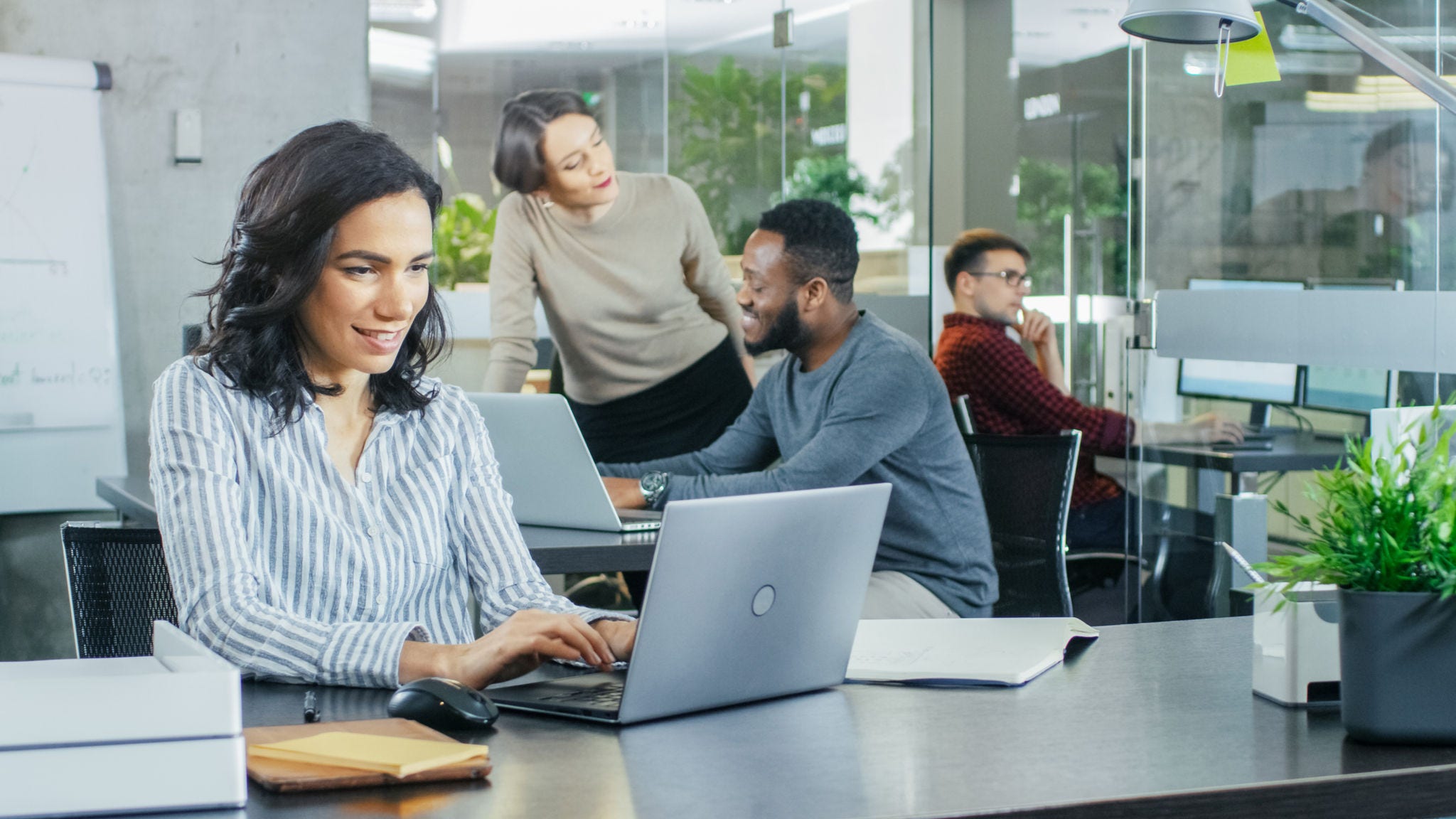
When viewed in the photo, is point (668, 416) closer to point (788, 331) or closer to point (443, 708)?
point (788, 331)

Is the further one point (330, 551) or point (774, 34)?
point (774, 34)

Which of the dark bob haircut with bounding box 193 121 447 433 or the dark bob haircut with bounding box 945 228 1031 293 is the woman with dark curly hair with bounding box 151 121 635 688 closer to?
the dark bob haircut with bounding box 193 121 447 433

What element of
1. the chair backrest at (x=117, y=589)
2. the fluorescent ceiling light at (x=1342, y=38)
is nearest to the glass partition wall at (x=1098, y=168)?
the fluorescent ceiling light at (x=1342, y=38)

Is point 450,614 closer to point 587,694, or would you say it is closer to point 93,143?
point 587,694

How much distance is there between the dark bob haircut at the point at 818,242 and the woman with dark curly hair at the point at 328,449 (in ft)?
4.00

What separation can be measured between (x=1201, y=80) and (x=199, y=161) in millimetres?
2801

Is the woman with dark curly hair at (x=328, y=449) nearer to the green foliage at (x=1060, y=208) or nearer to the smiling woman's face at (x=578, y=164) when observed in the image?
the smiling woman's face at (x=578, y=164)

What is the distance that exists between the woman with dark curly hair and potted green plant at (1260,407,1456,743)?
0.70 m

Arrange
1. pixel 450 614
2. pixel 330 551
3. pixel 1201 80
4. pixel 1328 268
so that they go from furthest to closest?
pixel 1201 80
pixel 1328 268
pixel 450 614
pixel 330 551

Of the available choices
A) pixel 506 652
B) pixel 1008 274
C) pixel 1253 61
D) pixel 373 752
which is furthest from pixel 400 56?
pixel 373 752

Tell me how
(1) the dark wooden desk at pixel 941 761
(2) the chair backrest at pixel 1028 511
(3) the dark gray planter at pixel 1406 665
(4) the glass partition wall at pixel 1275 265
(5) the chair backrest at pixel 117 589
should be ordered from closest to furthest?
(1) the dark wooden desk at pixel 941 761 < (3) the dark gray planter at pixel 1406 665 < (5) the chair backrest at pixel 117 589 < (4) the glass partition wall at pixel 1275 265 < (2) the chair backrest at pixel 1028 511

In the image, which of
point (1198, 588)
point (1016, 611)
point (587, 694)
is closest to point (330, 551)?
point (587, 694)

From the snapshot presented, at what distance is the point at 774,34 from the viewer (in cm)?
447

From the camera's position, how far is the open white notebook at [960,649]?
1.43 m
